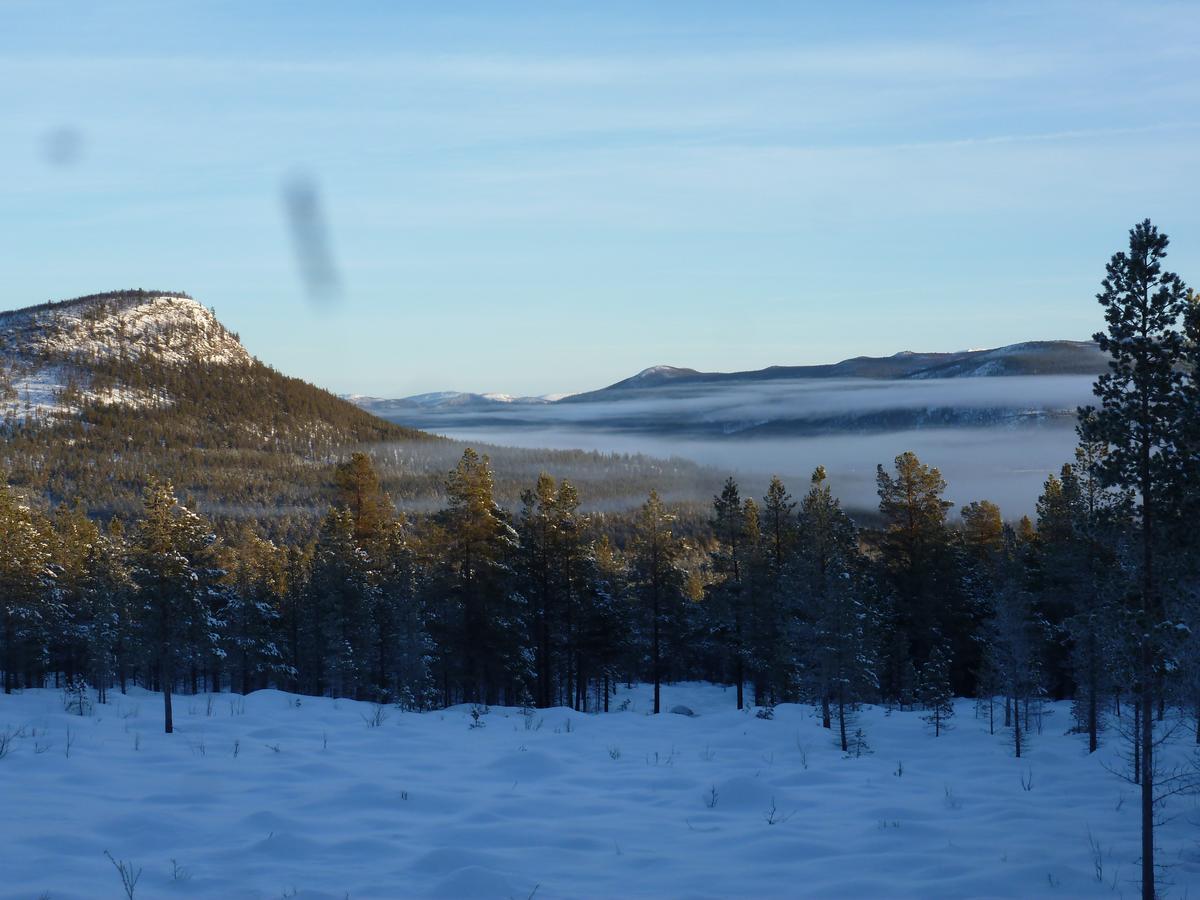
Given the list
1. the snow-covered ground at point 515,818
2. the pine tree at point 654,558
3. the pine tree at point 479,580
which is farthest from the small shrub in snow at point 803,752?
the pine tree at point 654,558

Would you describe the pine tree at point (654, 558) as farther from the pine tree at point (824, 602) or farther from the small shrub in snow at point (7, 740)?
the small shrub in snow at point (7, 740)

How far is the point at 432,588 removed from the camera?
1364 inches

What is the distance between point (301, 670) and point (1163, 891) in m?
51.6

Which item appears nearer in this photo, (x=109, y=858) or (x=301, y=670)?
(x=109, y=858)

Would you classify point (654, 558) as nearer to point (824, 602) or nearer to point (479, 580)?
point (479, 580)

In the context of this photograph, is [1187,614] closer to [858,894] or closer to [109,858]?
[858,894]

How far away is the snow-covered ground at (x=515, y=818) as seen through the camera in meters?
9.92

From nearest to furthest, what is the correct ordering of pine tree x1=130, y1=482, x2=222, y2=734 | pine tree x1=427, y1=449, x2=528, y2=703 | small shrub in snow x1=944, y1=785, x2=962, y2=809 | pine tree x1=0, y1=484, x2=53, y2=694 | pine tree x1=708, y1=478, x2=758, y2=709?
small shrub in snow x1=944, y1=785, x2=962, y2=809 → pine tree x1=130, y1=482, x2=222, y2=734 → pine tree x1=427, y1=449, x2=528, y2=703 → pine tree x1=0, y1=484, x2=53, y2=694 → pine tree x1=708, y1=478, x2=758, y2=709

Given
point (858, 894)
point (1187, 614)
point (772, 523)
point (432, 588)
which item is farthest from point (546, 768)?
point (772, 523)

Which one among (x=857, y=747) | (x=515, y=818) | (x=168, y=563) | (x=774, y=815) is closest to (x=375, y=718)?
(x=168, y=563)

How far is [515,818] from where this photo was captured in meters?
12.4

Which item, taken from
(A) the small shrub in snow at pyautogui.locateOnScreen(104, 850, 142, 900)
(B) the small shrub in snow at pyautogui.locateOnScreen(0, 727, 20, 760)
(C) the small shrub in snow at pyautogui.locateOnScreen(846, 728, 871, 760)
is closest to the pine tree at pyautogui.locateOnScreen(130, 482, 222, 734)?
(B) the small shrub in snow at pyautogui.locateOnScreen(0, 727, 20, 760)

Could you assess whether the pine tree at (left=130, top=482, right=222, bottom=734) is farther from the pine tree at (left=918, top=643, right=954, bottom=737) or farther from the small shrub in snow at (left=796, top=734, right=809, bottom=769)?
the pine tree at (left=918, top=643, right=954, bottom=737)

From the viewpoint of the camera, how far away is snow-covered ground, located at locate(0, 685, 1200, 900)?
9922mm
